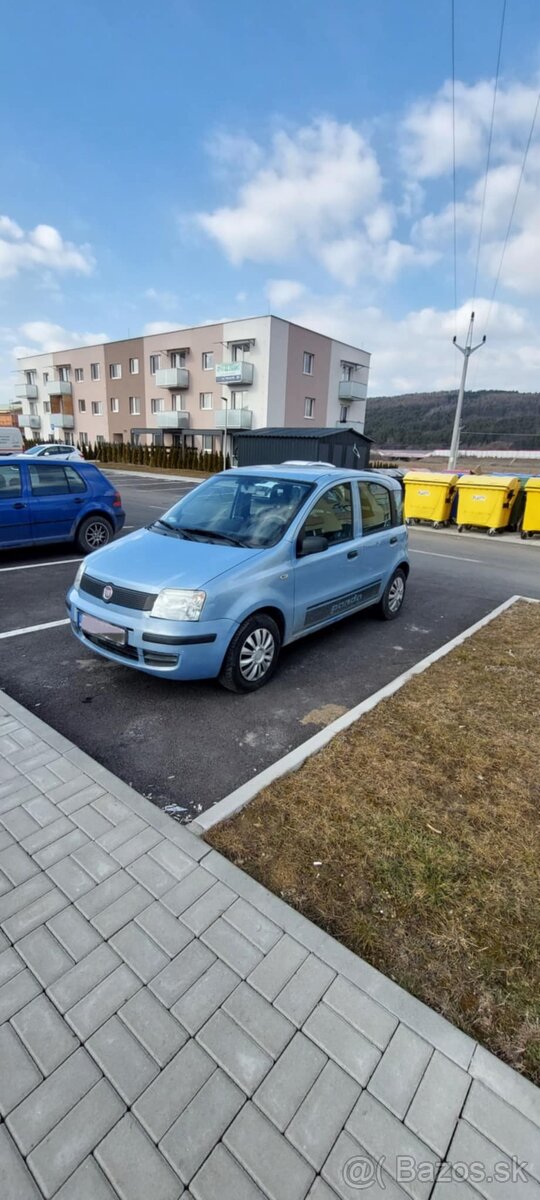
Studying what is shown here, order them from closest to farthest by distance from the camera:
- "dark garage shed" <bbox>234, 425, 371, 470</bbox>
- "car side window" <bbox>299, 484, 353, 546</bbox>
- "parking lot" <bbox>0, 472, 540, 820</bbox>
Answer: "parking lot" <bbox>0, 472, 540, 820</bbox>
"car side window" <bbox>299, 484, 353, 546</bbox>
"dark garage shed" <bbox>234, 425, 371, 470</bbox>

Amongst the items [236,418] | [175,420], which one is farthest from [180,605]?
[175,420]

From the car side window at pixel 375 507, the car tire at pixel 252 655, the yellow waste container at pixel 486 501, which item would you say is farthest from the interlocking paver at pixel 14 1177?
the yellow waste container at pixel 486 501

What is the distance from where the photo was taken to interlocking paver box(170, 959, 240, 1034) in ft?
5.85

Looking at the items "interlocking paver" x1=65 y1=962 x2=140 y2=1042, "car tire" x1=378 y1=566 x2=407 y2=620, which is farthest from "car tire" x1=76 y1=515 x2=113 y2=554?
"interlocking paver" x1=65 y1=962 x2=140 y2=1042

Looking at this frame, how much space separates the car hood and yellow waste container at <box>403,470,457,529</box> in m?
11.3

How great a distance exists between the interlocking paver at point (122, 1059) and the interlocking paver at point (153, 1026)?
2 cm

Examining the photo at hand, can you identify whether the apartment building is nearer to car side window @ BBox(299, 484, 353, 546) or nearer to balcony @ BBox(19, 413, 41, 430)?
balcony @ BBox(19, 413, 41, 430)

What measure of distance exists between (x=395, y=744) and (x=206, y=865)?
1570 millimetres

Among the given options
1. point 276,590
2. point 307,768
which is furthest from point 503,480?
point 307,768

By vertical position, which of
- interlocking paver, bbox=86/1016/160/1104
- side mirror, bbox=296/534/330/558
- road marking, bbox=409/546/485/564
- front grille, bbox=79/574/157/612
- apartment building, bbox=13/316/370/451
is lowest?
interlocking paver, bbox=86/1016/160/1104

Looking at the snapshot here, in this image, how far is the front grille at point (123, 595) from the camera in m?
3.63

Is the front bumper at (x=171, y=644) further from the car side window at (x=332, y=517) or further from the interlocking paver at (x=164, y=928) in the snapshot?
the interlocking paver at (x=164, y=928)

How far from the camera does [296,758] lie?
327cm

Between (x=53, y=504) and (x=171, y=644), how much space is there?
546 cm
